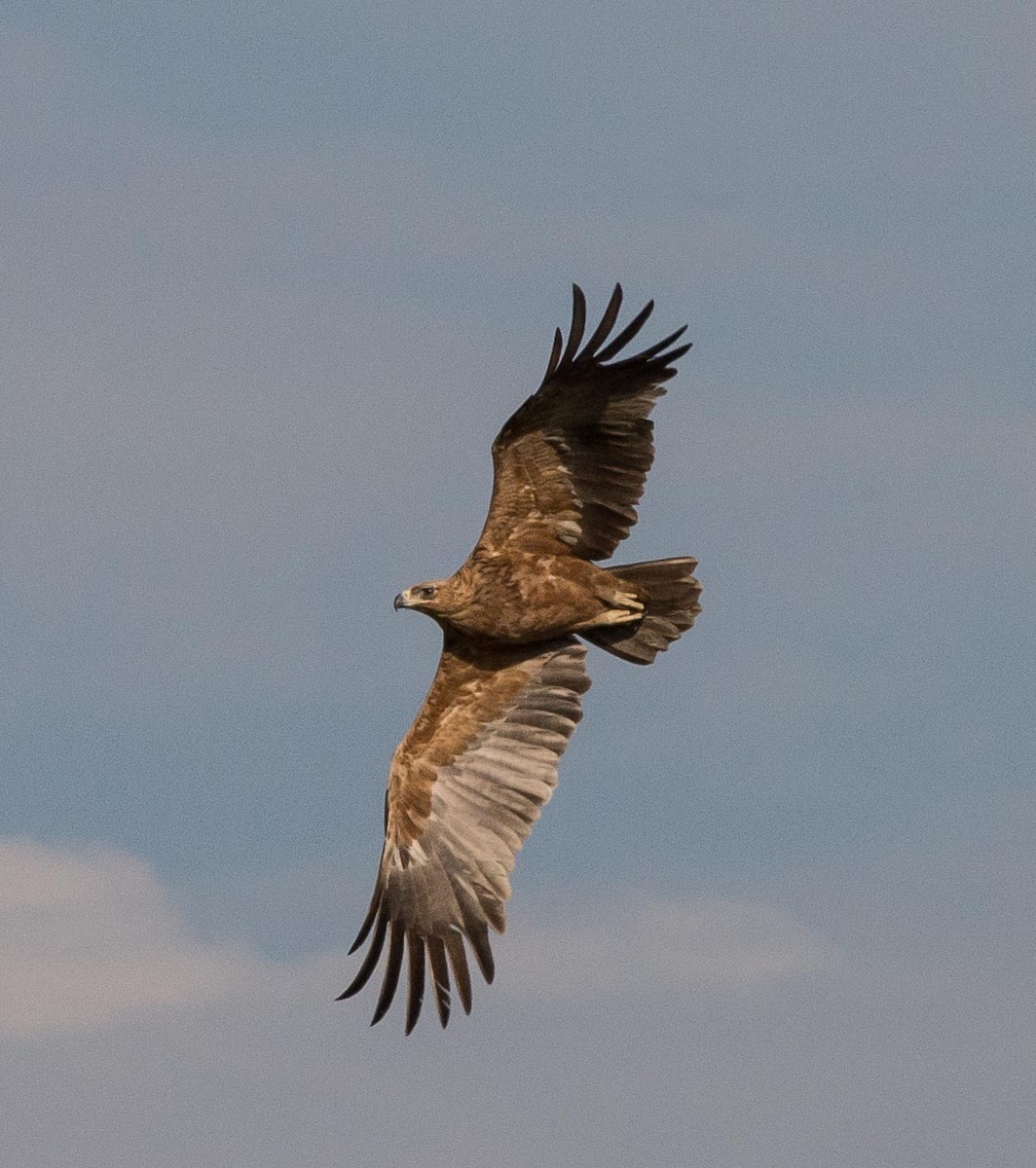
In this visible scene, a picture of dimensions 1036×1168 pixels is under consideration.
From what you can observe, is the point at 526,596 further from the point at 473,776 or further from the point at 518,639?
the point at 473,776

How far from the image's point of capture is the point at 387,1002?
16.8m

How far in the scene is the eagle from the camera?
658 inches

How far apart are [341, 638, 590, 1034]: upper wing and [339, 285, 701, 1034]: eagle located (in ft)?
0.04

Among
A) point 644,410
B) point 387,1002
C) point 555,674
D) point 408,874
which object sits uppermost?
point 644,410

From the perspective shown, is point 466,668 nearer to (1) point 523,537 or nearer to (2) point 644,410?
(1) point 523,537

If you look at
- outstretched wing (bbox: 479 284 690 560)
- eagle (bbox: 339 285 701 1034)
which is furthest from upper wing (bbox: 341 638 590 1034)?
outstretched wing (bbox: 479 284 690 560)

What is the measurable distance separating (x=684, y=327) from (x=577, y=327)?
0.80 m

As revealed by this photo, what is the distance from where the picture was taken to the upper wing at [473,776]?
17.6m

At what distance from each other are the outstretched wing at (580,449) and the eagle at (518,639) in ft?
0.03

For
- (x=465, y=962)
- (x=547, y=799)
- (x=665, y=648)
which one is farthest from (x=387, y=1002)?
(x=665, y=648)

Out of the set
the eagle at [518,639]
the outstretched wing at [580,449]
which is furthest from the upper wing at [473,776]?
the outstretched wing at [580,449]

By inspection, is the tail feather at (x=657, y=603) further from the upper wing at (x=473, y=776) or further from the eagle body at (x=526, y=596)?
the upper wing at (x=473, y=776)

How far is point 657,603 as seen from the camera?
17391 millimetres

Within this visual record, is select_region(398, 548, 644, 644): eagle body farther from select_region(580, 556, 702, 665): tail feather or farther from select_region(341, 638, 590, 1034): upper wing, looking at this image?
select_region(341, 638, 590, 1034): upper wing
